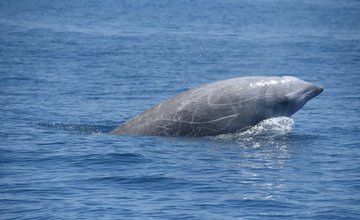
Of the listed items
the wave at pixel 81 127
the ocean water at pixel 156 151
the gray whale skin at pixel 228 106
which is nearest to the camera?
the ocean water at pixel 156 151

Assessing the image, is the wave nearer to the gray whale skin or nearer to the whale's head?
the gray whale skin

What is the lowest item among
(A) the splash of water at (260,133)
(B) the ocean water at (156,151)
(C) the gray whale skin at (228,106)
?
(B) the ocean water at (156,151)

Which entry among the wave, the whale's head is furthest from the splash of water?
the wave

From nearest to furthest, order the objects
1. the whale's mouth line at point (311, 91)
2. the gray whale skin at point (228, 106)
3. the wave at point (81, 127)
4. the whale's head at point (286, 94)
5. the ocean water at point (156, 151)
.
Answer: the ocean water at point (156, 151)
the gray whale skin at point (228, 106)
the whale's head at point (286, 94)
the whale's mouth line at point (311, 91)
the wave at point (81, 127)

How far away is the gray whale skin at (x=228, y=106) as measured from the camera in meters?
24.5

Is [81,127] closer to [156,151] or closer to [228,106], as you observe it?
[156,151]

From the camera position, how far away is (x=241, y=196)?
19.1 meters

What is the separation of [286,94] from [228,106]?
1671 mm

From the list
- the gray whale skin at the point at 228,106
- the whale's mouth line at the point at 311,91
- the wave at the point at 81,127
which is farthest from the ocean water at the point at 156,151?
the whale's mouth line at the point at 311,91

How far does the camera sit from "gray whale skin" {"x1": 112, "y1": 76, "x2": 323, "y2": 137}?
24.5 meters

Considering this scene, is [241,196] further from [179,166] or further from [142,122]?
[142,122]

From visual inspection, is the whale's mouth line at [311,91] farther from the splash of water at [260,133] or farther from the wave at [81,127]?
the wave at [81,127]

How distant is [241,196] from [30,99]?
1734 cm

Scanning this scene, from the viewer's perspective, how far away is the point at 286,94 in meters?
24.7
